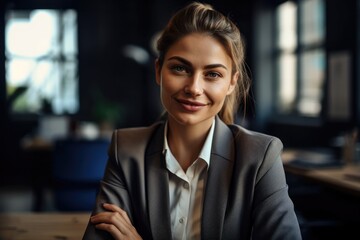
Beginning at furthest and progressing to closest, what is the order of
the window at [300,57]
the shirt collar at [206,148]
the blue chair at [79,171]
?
the window at [300,57] < the blue chair at [79,171] < the shirt collar at [206,148]

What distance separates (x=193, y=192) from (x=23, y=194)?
570cm

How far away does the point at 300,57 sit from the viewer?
6.20 m

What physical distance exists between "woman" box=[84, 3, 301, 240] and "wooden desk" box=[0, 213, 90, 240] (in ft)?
0.82

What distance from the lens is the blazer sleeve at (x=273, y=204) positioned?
1.20 meters

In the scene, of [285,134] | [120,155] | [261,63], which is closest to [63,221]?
[120,155]

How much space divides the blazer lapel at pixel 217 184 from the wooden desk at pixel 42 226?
0.41m

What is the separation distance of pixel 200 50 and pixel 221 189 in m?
0.33

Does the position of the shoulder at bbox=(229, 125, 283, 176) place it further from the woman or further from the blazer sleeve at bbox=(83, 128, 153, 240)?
the blazer sleeve at bbox=(83, 128, 153, 240)

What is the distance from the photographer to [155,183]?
1.28m

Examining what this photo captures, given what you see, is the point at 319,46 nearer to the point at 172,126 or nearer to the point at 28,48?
the point at 28,48

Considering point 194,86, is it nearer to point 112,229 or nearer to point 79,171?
point 112,229

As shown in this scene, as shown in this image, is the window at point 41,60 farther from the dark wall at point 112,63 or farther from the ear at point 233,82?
the ear at point 233,82

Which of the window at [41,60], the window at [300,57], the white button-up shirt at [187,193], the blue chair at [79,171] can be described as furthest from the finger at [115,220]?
the window at [41,60]

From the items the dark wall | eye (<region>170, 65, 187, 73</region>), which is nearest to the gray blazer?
eye (<region>170, 65, 187, 73</region>)
